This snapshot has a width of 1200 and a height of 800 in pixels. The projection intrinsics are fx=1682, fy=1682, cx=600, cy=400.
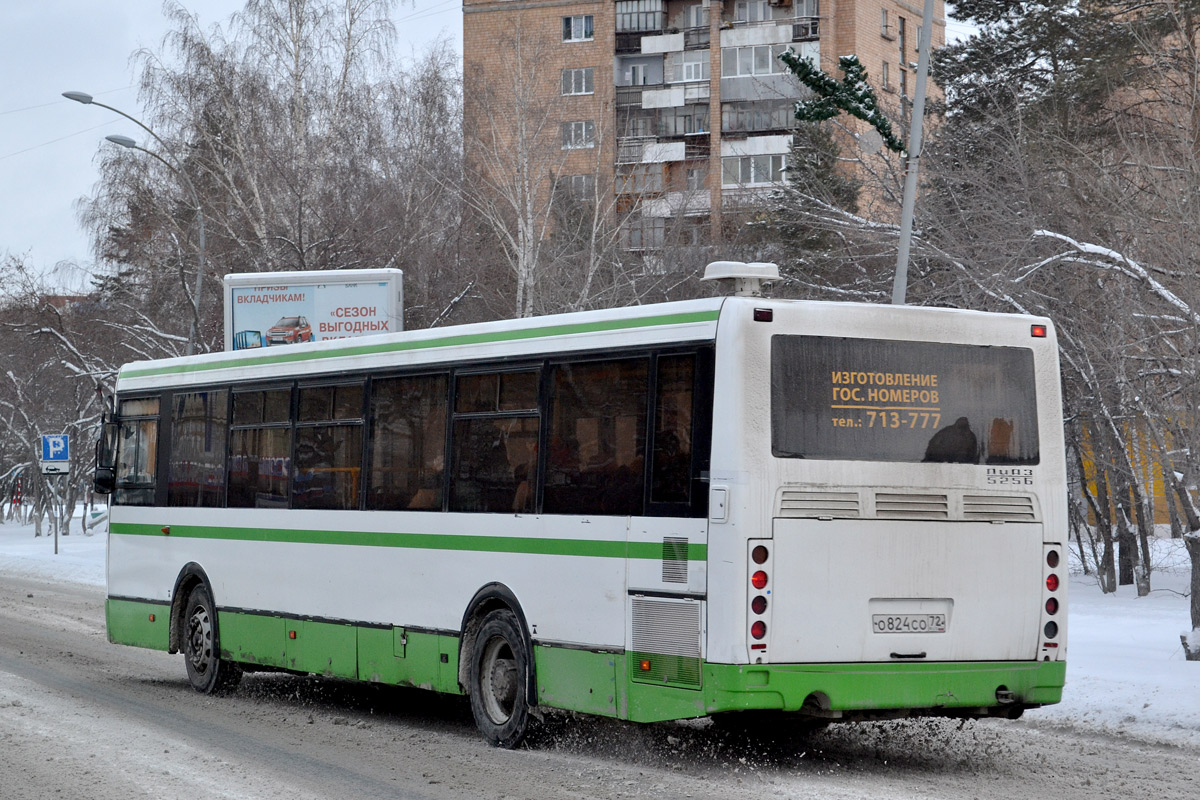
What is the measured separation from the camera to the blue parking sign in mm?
38406

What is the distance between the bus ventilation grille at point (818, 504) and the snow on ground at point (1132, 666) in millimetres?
3039

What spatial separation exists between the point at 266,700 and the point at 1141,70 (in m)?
17.6

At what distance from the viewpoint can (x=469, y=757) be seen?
10000 millimetres

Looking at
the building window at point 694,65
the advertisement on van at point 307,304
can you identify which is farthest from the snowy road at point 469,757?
the building window at point 694,65

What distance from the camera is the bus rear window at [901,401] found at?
9.09m

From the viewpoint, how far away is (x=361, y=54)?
44594 millimetres

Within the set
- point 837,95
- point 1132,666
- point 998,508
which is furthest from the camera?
point 837,95

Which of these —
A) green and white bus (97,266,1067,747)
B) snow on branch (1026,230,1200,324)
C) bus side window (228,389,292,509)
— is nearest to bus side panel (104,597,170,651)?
bus side window (228,389,292,509)

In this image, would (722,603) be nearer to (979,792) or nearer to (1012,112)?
(979,792)

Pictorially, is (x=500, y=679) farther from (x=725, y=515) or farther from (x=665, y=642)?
(x=725, y=515)

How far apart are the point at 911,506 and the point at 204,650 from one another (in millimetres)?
7196

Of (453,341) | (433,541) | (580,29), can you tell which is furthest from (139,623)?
(580,29)

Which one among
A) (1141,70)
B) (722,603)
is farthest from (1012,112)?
(722,603)

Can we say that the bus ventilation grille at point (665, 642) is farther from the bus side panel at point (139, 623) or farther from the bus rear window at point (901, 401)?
the bus side panel at point (139, 623)
